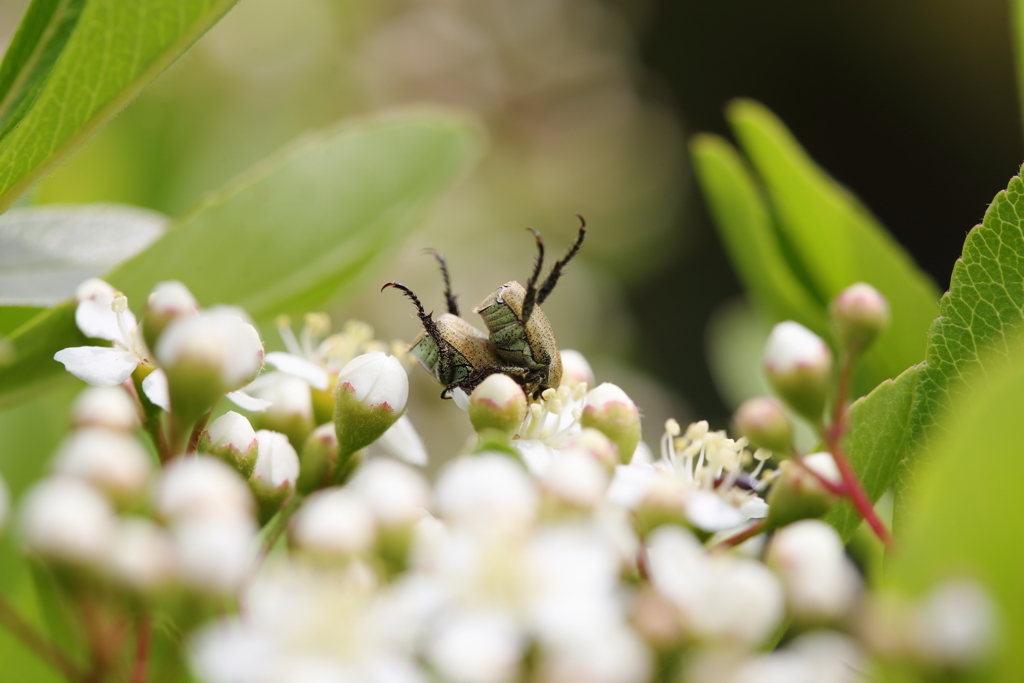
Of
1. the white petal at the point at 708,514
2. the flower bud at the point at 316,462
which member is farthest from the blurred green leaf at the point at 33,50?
the white petal at the point at 708,514

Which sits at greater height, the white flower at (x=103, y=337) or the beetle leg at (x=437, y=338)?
the white flower at (x=103, y=337)

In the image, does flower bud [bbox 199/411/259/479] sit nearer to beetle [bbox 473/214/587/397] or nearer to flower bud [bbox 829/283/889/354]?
beetle [bbox 473/214/587/397]

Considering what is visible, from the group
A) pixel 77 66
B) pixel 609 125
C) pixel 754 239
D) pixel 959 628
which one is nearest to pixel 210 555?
pixel 959 628

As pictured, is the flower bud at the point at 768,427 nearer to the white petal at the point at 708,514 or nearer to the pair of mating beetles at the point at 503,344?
the white petal at the point at 708,514

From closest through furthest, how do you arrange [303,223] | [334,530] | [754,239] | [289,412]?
1. [334,530]
2. [289,412]
3. [303,223]
4. [754,239]

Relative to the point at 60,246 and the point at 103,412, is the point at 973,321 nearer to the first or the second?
the point at 103,412

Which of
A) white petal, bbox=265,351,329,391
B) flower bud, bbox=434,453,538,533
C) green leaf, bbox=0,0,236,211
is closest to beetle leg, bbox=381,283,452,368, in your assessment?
white petal, bbox=265,351,329,391
